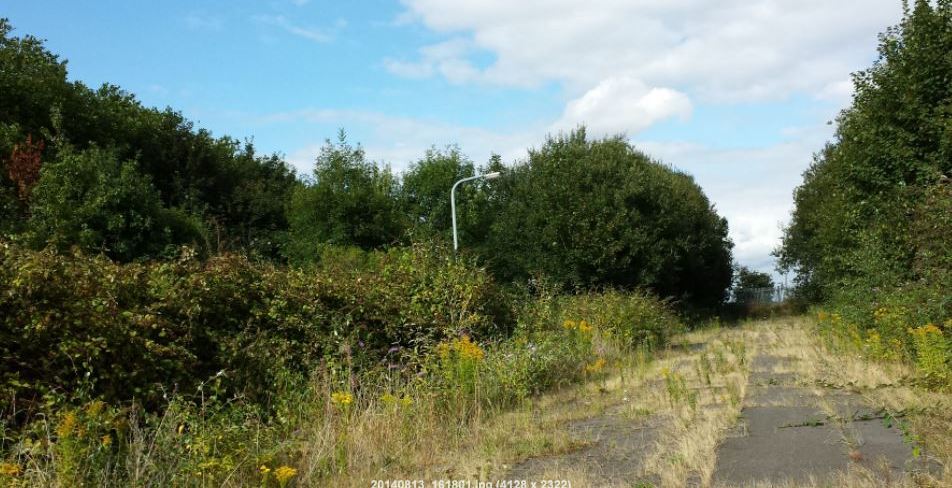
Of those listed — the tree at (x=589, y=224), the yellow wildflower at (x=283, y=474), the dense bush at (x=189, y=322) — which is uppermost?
the tree at (x=589, y=224)

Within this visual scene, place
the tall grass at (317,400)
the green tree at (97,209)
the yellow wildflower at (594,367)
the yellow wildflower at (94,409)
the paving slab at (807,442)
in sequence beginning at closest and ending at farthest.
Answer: the yellow wildflower at (94,409), the tall grass at (317,400), the paving slab at (807,442), the yellow wildflower at (594,367), the green tree at (97,209)

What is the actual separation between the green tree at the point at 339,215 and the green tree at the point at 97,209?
1434 centimetres

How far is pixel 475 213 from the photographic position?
4081 centimetres

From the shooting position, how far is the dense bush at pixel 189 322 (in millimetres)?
5152

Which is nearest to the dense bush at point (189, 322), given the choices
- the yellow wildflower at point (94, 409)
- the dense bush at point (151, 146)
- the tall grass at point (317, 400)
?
the tall grass at point (317, 400)

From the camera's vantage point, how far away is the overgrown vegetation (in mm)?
10633

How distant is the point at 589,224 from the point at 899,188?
1074cm

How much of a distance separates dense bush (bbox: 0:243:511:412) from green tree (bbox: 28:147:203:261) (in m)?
9.07

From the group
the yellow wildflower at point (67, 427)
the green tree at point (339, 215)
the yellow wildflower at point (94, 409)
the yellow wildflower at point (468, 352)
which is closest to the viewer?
the yellow wildflower at point (67, 427)

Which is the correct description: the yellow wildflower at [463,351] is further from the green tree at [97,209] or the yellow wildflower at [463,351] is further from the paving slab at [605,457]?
the green tree at [97,209]

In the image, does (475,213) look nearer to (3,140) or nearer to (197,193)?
(197,193)

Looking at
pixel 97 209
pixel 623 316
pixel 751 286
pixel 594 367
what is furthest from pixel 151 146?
pixel 751 286

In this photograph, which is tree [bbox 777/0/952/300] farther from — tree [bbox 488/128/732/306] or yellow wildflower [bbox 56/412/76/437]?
yellow wildflower [bbox 56/412/76/437]

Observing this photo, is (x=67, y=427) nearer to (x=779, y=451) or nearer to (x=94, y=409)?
(x=94, y=409)
